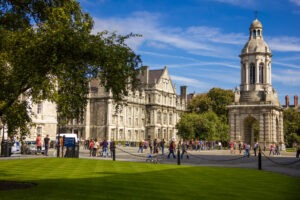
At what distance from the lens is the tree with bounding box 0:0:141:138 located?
1090 centimetres

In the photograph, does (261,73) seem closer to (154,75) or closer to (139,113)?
(139,113)

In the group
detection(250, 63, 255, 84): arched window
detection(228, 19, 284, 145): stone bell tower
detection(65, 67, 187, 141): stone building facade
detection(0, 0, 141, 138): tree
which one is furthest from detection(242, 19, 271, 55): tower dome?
detection(0, 0, 141, 138): tree

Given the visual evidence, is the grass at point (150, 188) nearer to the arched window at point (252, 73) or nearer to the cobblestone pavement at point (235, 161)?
the cobblestone pavement at point (235, 161)

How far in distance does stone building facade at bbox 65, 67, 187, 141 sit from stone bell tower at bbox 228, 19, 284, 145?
94.1 ft

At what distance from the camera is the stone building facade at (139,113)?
74.6 m

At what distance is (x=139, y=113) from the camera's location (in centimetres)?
8381

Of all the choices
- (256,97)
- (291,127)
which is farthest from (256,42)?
(291,127)

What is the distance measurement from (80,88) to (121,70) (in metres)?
1.66

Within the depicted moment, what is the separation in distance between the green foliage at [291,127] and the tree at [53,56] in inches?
3154

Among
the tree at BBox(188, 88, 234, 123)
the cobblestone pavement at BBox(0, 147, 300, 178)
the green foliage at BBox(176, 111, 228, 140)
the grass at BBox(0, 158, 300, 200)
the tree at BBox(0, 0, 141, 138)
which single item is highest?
the tree at BBox(188, 88, 234, 123)

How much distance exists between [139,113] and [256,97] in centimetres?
4250

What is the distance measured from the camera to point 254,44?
4606 cm

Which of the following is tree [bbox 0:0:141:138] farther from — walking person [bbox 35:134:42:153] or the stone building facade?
the stone building facade

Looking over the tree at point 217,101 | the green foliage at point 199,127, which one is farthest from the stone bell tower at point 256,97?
the tree at point 217,101
